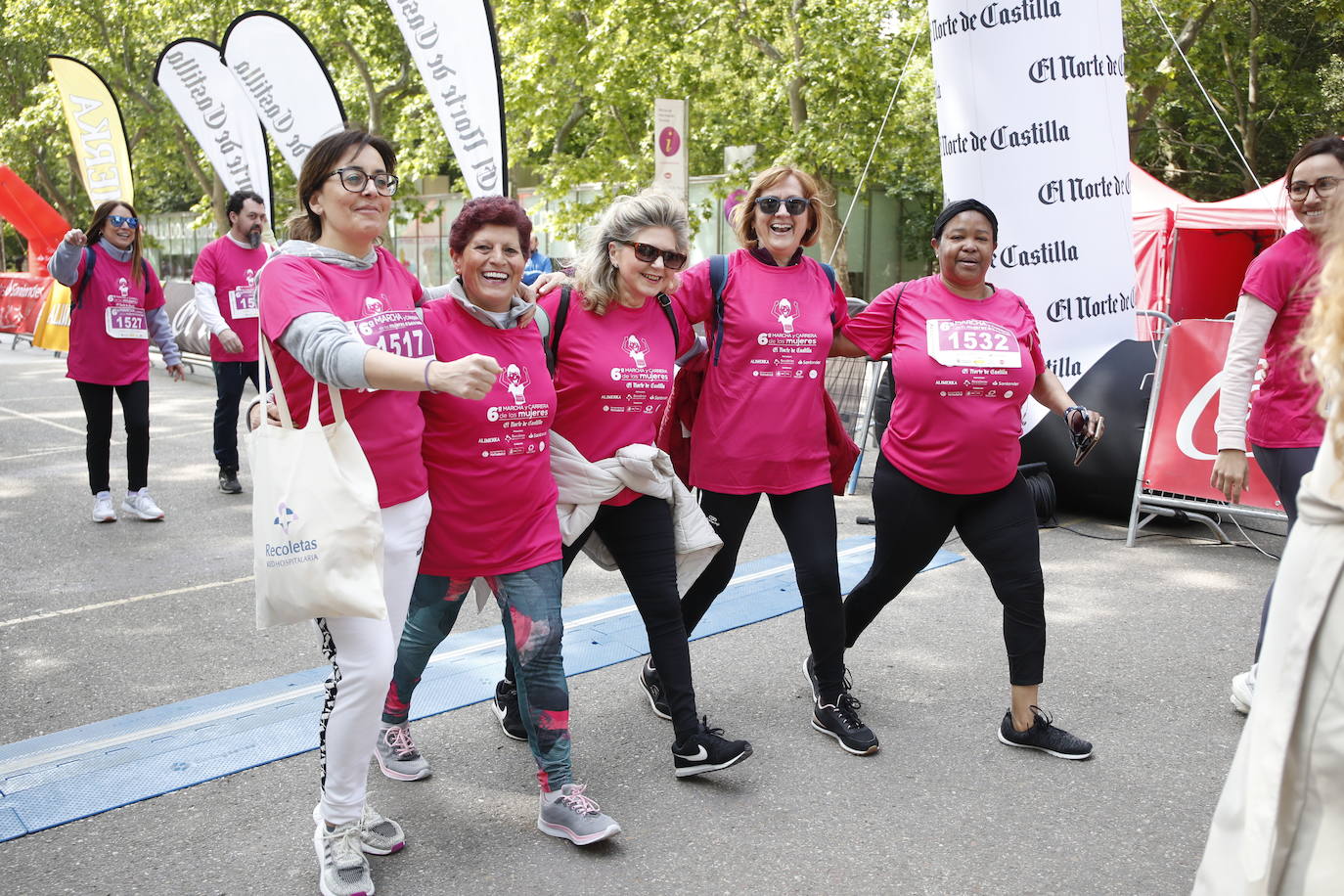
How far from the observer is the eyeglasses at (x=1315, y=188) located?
363 centimetres

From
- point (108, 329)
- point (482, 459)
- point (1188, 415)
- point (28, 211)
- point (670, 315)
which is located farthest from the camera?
point (28, 211)

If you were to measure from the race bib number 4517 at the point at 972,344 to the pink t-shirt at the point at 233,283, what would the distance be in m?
5.36

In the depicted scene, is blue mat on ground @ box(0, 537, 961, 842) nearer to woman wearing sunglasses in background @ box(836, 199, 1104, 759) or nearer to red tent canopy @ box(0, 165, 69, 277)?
woman wearing sunglasses in background @ box(836, 199, 1104, 759)

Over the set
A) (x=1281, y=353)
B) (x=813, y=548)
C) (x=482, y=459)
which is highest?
(x=1281, y=353)

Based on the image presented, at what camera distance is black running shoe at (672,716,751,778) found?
3.55 meters

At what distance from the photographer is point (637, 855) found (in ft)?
10.3

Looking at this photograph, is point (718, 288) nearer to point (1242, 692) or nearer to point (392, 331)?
point (392, 331)

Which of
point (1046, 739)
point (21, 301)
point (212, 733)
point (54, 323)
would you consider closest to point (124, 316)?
point (212, 733)

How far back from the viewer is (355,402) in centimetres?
286

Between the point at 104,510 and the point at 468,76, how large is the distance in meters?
3.84

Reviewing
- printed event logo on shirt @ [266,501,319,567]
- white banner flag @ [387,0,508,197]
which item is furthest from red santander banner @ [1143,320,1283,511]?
printed event logo on shirt @ [266,501,319,567]

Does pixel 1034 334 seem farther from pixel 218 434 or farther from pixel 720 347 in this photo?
pixel 218 434

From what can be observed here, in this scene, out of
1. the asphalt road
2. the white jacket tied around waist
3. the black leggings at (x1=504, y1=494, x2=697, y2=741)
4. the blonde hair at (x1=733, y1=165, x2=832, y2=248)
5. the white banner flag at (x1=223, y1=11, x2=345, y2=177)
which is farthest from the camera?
the white banner flag at (x1=223, y1=11, x2=345, y2=177)

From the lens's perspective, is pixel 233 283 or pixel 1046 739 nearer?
pixel 1046 739
